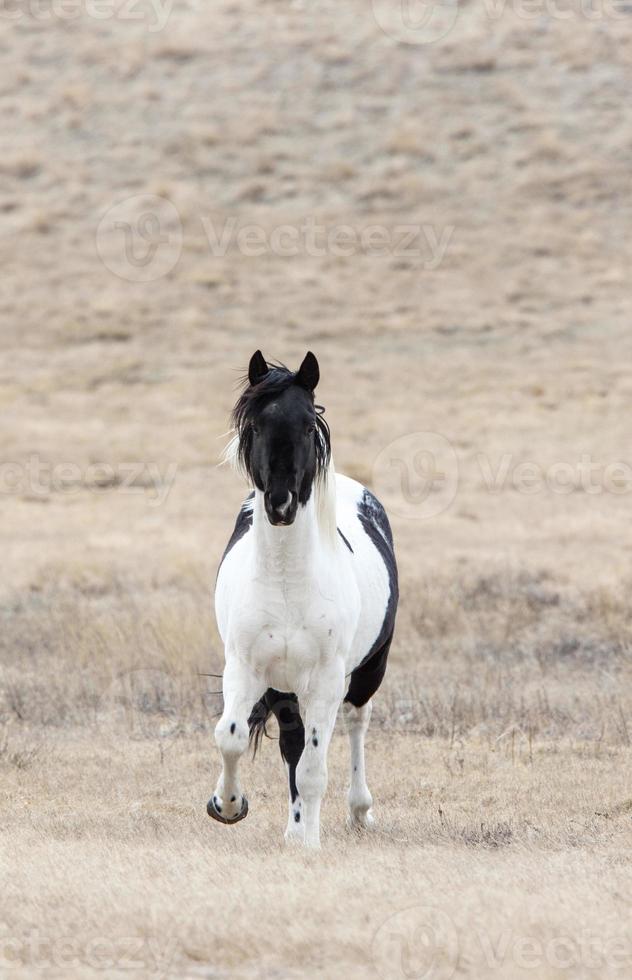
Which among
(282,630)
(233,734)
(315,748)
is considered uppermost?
(282,630)

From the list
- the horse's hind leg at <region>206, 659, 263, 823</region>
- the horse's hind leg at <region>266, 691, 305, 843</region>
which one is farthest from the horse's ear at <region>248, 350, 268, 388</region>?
the horse's hind leg at <region>266, 691, 305, 843</region>

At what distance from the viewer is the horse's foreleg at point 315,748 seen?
6.25 meters

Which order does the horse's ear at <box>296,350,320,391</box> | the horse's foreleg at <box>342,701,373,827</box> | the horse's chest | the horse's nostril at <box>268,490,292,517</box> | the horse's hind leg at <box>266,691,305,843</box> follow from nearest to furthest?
the horse's nostril at <box>268,490,292,517</box> → the horse's chest → the horse's ear at <box>296,350,320,391</box> → the horse's hind leg at <box>266,691,305,843</box> → the horse's foreleg at <box>342,701,373,827</box>

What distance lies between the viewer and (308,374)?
6305 mm

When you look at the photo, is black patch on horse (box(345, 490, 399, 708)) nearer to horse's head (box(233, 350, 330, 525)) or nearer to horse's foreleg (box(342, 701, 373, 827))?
horse's foreleg (box(342, 701, 373, 827))

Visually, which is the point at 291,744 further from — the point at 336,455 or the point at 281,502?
the point at 336,455

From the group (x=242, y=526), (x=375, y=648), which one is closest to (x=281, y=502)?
(x=242, y=526)

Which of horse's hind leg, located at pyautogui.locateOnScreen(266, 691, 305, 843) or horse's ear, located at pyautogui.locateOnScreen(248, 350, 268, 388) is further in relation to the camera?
horse's hind leg, located at pyautogui.locateOnScreen(266, 691, 305, 843)

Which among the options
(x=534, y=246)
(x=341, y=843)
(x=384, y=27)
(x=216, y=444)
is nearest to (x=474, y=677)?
(x=341, y=843)

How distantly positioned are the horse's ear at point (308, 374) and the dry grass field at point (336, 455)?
2.12 metres

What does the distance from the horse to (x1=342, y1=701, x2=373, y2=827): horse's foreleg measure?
689 millimetres

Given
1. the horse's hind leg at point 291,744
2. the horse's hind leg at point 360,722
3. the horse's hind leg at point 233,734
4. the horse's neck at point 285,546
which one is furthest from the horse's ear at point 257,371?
the horse's hind leg at point 360,722

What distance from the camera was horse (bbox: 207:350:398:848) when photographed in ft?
19.7

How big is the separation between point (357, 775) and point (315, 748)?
113cm
